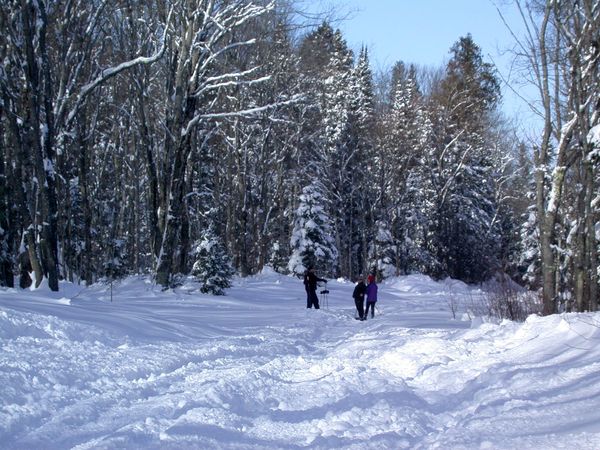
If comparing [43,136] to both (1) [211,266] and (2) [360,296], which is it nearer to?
(1) [211,266]

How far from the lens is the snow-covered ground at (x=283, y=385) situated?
532 centimetres

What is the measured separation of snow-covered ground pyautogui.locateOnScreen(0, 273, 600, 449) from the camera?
17.5 feet

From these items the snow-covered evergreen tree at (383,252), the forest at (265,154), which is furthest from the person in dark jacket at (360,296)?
the snow-covered evergreen tree at (383,252)

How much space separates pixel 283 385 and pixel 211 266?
13598mm

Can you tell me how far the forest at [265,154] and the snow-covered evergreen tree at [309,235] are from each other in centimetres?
10

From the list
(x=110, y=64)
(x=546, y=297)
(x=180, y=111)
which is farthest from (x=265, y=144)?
(x=546, y=297)

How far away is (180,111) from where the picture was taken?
18.0m

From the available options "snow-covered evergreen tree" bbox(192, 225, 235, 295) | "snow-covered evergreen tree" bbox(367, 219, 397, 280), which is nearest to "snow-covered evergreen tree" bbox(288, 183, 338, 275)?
"snow-covered evergreen tree" bbox(367, 219, 397, 280)

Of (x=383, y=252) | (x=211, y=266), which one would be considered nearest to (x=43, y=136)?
(x=211, y=266)

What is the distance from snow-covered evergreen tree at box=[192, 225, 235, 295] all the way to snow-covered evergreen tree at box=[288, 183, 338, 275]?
15988 millimetres

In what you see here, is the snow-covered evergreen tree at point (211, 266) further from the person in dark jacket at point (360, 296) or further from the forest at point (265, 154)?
the person in dark jacket at point (360, 296)

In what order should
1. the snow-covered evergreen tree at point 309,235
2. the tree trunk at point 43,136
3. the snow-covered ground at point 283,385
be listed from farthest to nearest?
the snow-covered evergreen tree at point 309,235 → the tree trunk at point 43,136 → the snow-covered ground at point 283,385

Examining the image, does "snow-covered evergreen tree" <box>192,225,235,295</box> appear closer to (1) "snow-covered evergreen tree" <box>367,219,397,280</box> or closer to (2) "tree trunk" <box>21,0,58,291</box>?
(2) "tree trunk" <box>21,0,58,291</box>

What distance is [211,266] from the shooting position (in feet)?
68.4
